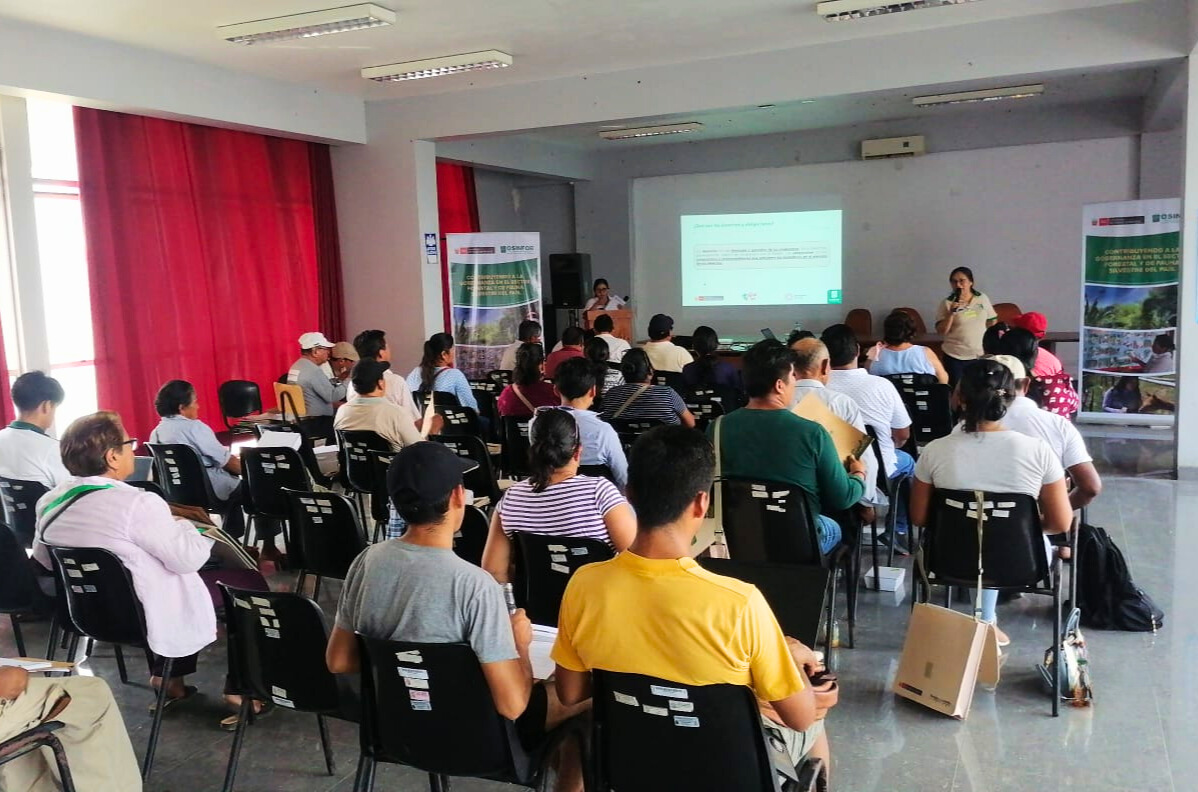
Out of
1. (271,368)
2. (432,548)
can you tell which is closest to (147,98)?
(271,368)

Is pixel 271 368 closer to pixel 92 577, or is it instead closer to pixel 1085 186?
pixel 92 577

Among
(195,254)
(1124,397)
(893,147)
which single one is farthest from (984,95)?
(195,254)

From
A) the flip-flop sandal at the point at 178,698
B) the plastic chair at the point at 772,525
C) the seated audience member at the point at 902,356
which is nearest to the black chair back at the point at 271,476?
the flip-flop sandal at the point at 178,698

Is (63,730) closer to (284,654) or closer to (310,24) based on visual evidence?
(284,654)

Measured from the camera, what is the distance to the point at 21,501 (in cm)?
387

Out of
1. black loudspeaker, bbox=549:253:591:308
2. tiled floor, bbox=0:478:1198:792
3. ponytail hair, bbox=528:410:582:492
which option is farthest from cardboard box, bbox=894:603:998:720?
black loudspeaker, bbox=549:253:591:308

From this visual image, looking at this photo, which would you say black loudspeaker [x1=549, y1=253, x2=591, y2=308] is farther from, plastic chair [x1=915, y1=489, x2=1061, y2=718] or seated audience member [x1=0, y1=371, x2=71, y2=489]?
plastic chair [x1=915, y1=489, x2=1061, y2=718]

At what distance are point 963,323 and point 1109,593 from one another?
449cm

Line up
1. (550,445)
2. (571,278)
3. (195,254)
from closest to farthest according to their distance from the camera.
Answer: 1. (550,445)
2. (195,254)
3. (571,278)

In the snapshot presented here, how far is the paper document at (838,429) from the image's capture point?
3441 millimetres

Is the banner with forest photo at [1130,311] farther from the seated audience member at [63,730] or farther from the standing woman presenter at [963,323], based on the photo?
the seated audience member at [63,730]

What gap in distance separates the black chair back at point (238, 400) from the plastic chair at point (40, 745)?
4579 millimetres

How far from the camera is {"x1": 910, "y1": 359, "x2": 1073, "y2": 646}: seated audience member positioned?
309 cm

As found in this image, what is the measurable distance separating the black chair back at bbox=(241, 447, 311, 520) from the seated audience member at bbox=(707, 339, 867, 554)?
2130mm
